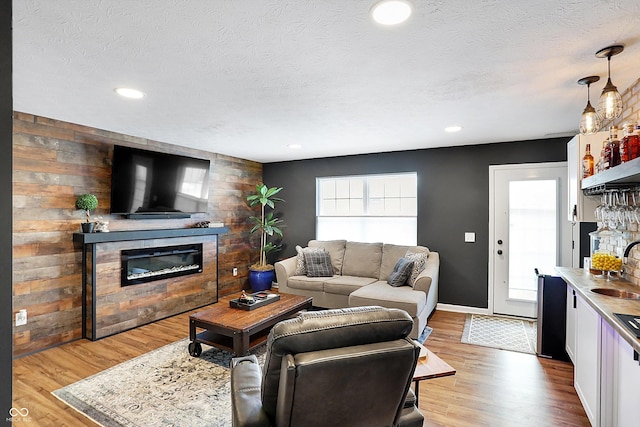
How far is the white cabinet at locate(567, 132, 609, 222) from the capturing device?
259cm

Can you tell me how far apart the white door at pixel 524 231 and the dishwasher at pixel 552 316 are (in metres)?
1.21

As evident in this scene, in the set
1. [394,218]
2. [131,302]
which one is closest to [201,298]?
[131,302]

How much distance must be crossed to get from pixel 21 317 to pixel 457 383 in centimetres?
404

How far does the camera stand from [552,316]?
10.4 ft

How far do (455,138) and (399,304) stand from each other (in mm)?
2260

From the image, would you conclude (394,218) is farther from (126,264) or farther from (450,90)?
(126,264)

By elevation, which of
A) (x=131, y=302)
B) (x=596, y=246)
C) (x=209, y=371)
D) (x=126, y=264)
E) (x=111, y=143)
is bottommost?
(x=209, y=371)

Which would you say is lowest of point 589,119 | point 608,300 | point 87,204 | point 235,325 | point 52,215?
point 235,325

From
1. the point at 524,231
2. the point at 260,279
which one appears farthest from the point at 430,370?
the point at 260,279

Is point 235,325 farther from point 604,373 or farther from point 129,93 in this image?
point 604,373

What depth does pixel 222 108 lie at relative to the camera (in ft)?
9.99

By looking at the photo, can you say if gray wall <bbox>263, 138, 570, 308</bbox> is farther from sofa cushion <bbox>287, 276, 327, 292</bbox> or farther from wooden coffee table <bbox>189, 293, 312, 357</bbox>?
wooden coffee table <bbox>189, 293, 312, 357</bbox>

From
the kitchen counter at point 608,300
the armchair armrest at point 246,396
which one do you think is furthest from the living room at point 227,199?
the kitchen counter at point 608,300

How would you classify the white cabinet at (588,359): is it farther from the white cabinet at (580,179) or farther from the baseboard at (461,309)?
the baseboard at (461,309)
